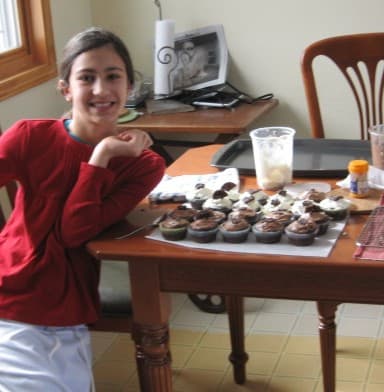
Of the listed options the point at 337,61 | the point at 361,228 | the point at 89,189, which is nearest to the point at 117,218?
the point at 89,189

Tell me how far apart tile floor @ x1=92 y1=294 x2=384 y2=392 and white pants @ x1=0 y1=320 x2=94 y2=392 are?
2.63 ft

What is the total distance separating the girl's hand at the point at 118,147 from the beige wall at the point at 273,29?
64.0 inches

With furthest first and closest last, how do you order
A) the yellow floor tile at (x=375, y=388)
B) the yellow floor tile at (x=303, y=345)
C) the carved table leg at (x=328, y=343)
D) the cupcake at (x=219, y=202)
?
the yellow floor tile at (x=303, y=345) < the yellow floor tile at (x=375, y=388) < the carved table leg at (x=328, y=343) < the cupcake at (x=219, y=202)

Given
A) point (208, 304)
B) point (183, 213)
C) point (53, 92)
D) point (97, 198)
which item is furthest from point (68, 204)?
point (53, 92)

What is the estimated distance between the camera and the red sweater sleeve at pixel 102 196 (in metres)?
1.58

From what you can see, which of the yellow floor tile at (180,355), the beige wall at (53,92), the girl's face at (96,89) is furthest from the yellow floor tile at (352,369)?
the beige wall at (53,92)

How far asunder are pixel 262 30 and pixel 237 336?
136 centimetres

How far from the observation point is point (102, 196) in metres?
1.66

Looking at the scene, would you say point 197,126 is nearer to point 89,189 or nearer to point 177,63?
point 177,63

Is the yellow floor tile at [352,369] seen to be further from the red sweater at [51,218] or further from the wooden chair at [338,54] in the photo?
the red sweater at [51,218]

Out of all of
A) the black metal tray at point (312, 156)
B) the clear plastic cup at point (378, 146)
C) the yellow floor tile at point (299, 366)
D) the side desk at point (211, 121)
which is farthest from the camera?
the side desk at point (211, 121)

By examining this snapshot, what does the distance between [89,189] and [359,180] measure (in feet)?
1.92

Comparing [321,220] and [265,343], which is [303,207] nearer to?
[321,220]

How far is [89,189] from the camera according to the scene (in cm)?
159
